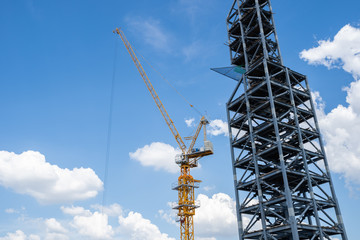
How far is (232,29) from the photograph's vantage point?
2415 inches

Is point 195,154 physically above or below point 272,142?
above

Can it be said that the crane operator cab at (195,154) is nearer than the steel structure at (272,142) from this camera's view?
No

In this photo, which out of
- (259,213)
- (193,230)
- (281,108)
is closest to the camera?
(259,213)

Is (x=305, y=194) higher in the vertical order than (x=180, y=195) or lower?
lower

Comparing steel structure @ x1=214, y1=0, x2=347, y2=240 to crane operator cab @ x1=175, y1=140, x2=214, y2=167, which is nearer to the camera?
steel structure @ x1=214, y1=0, x2=347, y2=240

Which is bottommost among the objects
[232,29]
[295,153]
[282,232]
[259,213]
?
[282,232]

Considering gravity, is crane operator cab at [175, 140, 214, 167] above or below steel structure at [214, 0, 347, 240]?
above

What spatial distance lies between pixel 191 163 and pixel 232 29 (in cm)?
5949

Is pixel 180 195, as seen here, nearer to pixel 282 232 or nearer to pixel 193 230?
pixel 193 230

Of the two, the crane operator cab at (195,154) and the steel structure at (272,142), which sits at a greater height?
the crane operator cab at (195,154)

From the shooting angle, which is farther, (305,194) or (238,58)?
(238,58)

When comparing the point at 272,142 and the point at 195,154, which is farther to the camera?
the point at 195,154

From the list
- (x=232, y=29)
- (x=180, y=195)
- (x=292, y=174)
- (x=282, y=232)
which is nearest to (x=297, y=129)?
(x=292, y=174)

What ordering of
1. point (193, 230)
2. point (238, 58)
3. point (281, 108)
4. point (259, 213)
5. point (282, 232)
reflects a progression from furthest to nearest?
point (193, 230) → point (238, 58) → point (281, 108) → point (259, 213) → point (282, 232)
